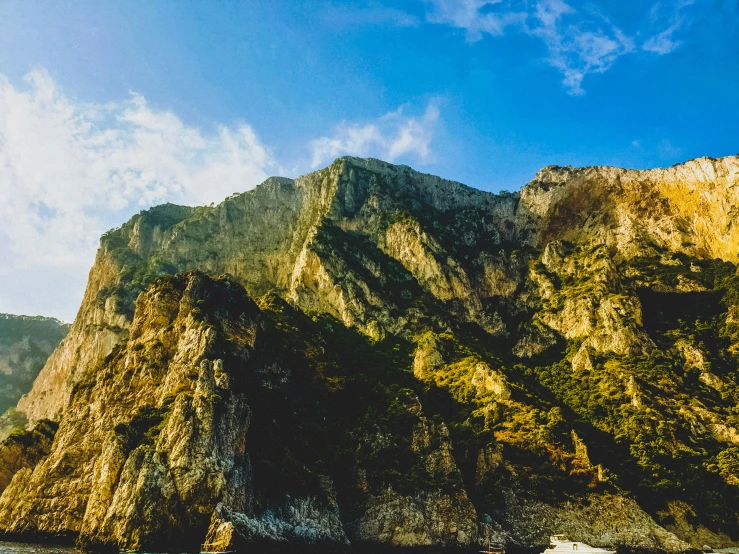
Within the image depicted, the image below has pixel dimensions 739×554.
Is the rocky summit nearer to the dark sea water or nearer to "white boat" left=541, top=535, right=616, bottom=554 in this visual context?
the dark sea water

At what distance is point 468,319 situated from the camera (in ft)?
488

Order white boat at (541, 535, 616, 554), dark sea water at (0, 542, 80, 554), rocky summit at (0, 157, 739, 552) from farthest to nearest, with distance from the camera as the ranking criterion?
Answer: 1. rocky summit at (0, 157, 739, 552)
2. white boat at (541, 535, 616, 554)
3. dark sea water at (0, 542, 80, 554)

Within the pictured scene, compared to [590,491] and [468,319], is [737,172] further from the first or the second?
[590,491]

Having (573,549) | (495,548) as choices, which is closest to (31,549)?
(495,548)

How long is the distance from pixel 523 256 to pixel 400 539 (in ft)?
331

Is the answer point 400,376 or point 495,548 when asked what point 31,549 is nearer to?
point 495,548

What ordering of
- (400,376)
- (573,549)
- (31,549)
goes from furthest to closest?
(400,376) < (573,549) < (31,549)

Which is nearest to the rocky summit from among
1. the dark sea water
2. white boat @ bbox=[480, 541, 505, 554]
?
the dark sea water

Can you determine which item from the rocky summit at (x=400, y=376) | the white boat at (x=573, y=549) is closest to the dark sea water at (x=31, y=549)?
the rocky summit at (x=400, y=376)

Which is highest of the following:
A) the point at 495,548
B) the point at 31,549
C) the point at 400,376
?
the point at 400,376

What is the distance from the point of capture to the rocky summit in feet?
242

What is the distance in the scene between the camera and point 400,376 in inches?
4683

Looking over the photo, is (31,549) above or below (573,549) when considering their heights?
below

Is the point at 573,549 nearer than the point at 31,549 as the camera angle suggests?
No
